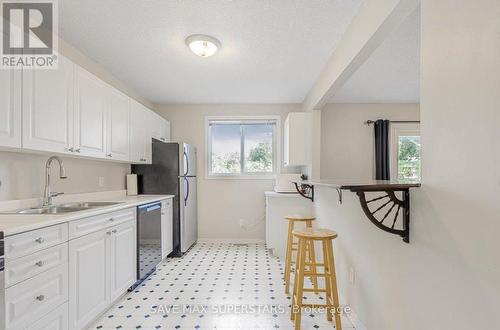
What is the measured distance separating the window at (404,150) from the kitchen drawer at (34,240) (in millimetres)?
4560

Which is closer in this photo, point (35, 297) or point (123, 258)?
point (35, 297)

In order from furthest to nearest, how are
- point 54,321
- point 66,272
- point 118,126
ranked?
point 118,126, point 66,272, point 54,321

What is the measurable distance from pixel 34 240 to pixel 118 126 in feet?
5.39

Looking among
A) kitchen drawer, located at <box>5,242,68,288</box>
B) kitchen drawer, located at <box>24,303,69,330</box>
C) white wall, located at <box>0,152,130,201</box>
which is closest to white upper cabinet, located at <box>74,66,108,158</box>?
white wall, located at <box>0,152,130,201</box>

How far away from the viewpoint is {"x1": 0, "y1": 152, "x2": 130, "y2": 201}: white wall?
181cm

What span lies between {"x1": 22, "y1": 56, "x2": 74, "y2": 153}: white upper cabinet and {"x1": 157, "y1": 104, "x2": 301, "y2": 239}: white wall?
2295 mm

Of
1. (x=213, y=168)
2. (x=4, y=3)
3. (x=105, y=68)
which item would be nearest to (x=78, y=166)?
(x=105, y=68)

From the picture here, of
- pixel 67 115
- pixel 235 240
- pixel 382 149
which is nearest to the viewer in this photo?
pixel 67 115

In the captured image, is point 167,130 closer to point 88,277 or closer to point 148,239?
point 148,239

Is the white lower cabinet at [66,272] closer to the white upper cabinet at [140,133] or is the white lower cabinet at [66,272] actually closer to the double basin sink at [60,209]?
the double basin sink at [60,209]

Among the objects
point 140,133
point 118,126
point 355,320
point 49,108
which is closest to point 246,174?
point 140,133

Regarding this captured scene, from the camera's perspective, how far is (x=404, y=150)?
4.27 meters

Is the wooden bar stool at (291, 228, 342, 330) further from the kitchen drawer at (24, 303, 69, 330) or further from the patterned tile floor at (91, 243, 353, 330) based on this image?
the kitchen drawer at (24, 303, 69, 330)

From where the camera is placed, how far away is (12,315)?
123cm
